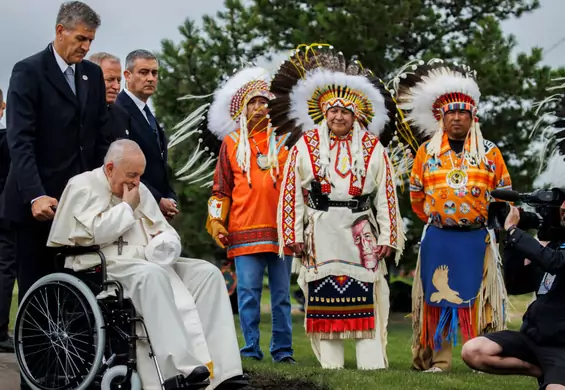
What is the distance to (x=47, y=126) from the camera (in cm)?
570

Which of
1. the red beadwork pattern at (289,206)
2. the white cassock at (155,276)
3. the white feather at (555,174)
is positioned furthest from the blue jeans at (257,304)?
the white feather at (555,174)

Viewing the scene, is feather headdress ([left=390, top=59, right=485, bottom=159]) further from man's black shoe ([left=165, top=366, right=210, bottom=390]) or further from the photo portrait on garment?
man's black shoe ([left=165, top=366, right=210, bottom=390])

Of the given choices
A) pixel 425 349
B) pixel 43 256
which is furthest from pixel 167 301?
pixel 425 349

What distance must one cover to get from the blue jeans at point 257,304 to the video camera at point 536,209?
7.86 ft

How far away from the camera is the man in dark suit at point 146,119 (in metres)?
6.82

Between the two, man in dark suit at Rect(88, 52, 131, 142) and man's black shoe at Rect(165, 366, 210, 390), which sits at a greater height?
man in dark suit at Rect(88, 52, 131, 142)

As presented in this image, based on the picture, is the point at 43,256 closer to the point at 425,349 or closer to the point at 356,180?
the point at 356,180

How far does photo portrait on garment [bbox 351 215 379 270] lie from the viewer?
6.98 metres

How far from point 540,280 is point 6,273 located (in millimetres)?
3945

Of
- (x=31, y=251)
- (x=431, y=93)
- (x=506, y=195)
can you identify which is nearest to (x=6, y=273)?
(x=31, y=251)

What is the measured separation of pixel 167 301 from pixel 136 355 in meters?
0.30

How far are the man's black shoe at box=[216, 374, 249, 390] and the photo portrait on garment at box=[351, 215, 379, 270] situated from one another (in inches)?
65.5

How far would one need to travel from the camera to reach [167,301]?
17.2 feet

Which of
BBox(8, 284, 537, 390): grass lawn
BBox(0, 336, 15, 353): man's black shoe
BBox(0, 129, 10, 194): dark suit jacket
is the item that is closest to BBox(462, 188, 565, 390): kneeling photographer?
BBox(8, 284, 537, 390): grass lawn
